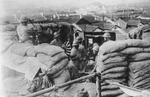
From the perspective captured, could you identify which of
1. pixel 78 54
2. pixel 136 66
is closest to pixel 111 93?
pixel 136 66

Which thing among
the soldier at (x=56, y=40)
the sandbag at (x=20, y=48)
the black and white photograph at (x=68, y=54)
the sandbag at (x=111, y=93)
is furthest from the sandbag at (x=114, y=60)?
the sandbag at (x=20, y=48)

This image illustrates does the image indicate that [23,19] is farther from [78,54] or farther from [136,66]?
[136,66]

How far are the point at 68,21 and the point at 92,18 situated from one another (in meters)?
0.53

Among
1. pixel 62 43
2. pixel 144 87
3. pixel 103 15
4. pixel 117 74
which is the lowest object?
pixel 144 87

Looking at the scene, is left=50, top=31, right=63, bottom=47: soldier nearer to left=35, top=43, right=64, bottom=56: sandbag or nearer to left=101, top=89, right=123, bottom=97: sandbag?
left=35, top=43, right=64, bottom=56: sandbag

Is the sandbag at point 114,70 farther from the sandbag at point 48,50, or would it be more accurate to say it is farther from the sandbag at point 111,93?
the sandbag at point 48,50

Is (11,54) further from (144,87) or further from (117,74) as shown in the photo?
(144,87)

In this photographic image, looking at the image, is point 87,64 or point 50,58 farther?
point 87,64

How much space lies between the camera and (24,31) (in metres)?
2.92

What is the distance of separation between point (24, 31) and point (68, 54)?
59 cm

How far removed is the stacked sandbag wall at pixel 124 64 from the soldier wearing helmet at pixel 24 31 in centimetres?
85

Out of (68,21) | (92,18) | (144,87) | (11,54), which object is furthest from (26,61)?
(92,18)

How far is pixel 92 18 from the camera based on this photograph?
3846 mm

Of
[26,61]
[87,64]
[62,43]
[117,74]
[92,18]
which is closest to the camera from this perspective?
[26,61]
